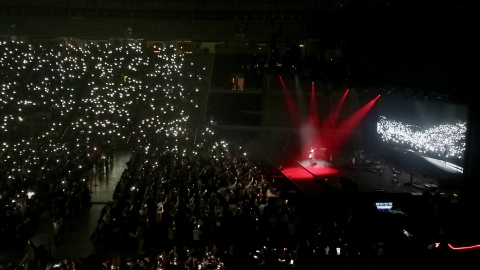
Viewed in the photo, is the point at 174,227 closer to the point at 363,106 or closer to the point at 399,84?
the point at 399,84

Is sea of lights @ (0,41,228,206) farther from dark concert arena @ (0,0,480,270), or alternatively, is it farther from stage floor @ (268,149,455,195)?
stage floor @ (268,149,455,195)

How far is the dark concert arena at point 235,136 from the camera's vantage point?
9039mm

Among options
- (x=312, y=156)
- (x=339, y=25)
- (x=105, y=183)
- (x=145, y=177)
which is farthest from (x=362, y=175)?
(x=105, y=183)

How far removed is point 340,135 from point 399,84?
8579 mm

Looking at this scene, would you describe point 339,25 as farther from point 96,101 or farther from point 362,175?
point 96,101

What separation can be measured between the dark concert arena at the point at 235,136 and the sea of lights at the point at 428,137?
0.26 feet

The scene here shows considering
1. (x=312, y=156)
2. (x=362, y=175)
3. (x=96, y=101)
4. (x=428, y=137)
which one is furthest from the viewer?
(x=96, y=101)

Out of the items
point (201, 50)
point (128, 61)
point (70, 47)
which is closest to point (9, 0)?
point (70, 47)

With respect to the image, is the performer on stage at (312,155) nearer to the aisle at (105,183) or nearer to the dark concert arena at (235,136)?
the dark concert arena at (235,136)

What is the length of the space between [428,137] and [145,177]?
1101 cm

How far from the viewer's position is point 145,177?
12.3 metres

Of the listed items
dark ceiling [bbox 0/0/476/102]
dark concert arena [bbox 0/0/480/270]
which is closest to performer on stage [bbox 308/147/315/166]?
dark concert arena [bbox 0/0/480/270]

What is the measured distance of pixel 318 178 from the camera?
49.8ft

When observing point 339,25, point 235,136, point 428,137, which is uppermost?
point 339,25
